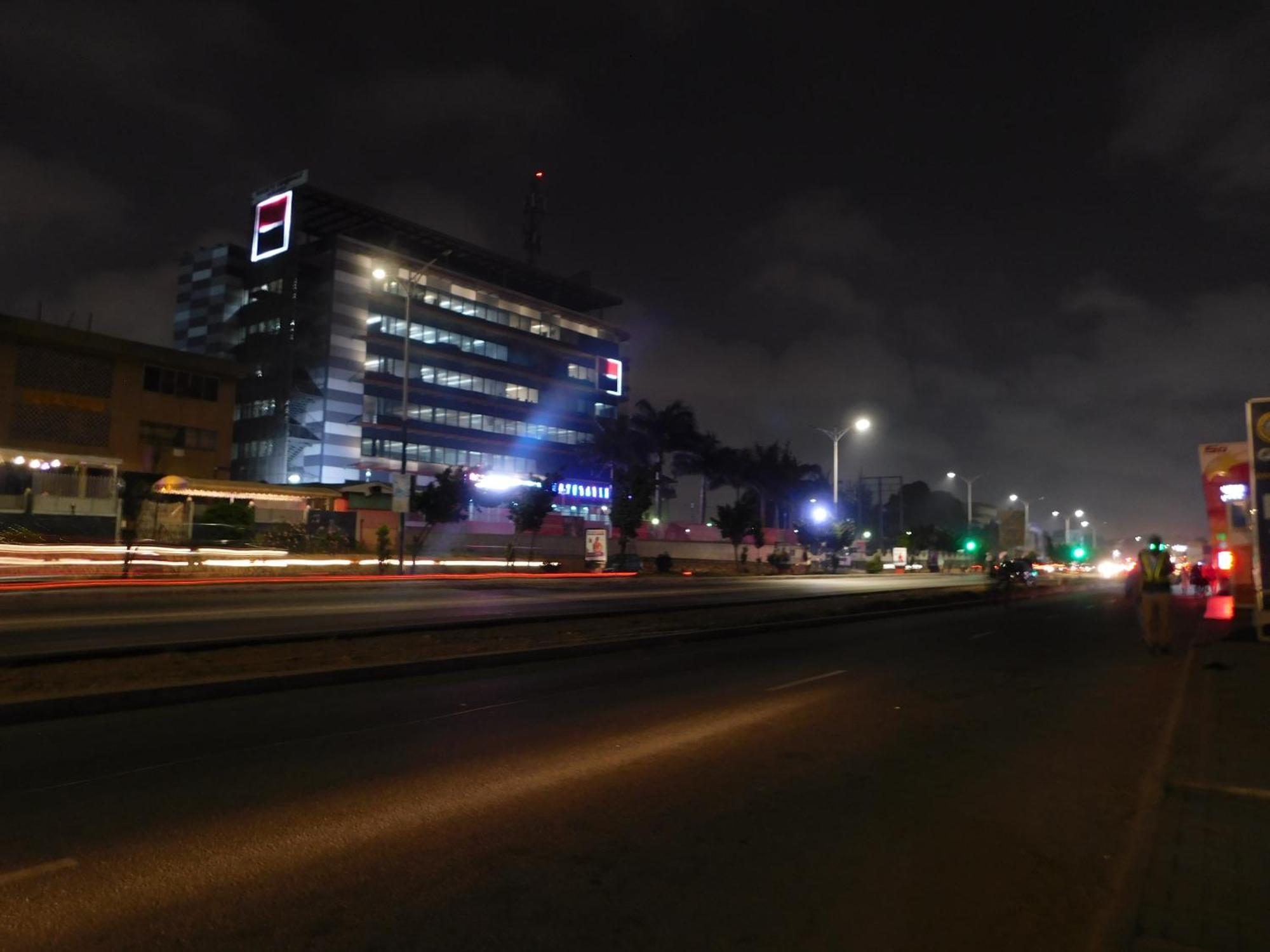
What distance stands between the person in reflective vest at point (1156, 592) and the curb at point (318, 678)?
6.77m

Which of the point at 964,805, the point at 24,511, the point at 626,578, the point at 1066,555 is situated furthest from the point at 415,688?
the point at 1066,555

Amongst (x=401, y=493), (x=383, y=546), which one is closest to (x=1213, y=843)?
(x=401, y=493)

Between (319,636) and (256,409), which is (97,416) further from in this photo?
(319,636)

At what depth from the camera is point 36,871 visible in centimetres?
489

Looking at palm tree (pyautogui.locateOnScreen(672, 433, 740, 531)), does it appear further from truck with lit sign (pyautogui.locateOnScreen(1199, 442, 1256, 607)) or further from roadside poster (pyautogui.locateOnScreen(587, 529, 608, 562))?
truck with lit sign (pyautogui.locateOnScreen(1199, 442, 1256, 607))

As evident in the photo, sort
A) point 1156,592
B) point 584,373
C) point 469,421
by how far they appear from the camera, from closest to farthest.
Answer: point 1156,592, point 469,421, point 584,373

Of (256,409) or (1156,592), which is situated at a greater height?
(256,409)

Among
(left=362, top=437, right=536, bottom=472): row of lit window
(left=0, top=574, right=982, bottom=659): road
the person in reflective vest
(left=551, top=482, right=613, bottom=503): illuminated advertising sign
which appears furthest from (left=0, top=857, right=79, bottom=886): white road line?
(left=551, top=482, right=613, bottom=503): illuminated advertising sign

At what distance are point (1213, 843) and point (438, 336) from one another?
8791 centimetres

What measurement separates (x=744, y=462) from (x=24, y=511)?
188 feet

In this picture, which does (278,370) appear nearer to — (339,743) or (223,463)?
(223,463)

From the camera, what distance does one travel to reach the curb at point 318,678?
8820 mm

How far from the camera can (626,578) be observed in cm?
4306

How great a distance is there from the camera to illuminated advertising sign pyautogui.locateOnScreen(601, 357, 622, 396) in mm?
108312
